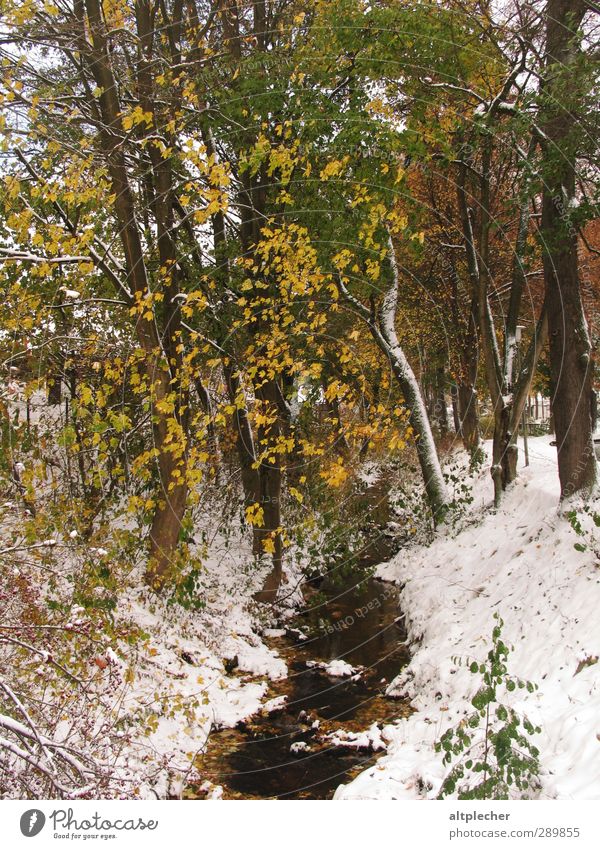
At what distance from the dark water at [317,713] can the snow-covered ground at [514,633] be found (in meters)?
0.39

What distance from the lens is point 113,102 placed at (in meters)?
8.08

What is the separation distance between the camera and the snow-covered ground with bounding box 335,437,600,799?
4809mm

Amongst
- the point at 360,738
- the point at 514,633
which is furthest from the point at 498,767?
the point at 514,633

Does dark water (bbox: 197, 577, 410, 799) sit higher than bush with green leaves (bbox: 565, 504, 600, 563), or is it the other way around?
bush with green leaves (bbox: 565, 504, 600, 563)

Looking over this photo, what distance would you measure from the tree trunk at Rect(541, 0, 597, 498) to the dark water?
11.2ft

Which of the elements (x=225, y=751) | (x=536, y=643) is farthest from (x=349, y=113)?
(x=225, y=751)

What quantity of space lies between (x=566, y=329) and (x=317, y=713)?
542cm

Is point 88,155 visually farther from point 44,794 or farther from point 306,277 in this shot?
point 44,794

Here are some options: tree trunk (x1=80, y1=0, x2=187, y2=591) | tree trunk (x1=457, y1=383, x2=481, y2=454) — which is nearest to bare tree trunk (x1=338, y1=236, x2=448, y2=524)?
tree trunk (x1=457, y1=383, x2=481, y2=454)

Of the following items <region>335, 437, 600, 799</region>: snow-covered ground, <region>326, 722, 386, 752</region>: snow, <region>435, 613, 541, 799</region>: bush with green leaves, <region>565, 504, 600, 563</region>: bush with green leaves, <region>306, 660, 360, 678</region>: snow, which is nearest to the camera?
<region>435, 613, 541, 799</region>: bush with green leaves

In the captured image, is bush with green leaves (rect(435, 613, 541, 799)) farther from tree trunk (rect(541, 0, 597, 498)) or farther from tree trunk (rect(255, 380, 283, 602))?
tree trunk (rect(255, 380, 283, 602))

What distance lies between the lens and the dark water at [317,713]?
617 centimetres

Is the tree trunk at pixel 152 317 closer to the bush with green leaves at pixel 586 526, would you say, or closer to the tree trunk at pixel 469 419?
the bush with green leaves at pixel 586 526

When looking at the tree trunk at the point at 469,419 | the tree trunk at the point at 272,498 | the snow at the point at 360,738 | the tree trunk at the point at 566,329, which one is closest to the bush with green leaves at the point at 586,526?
the tree trunk at the point at 566,329
